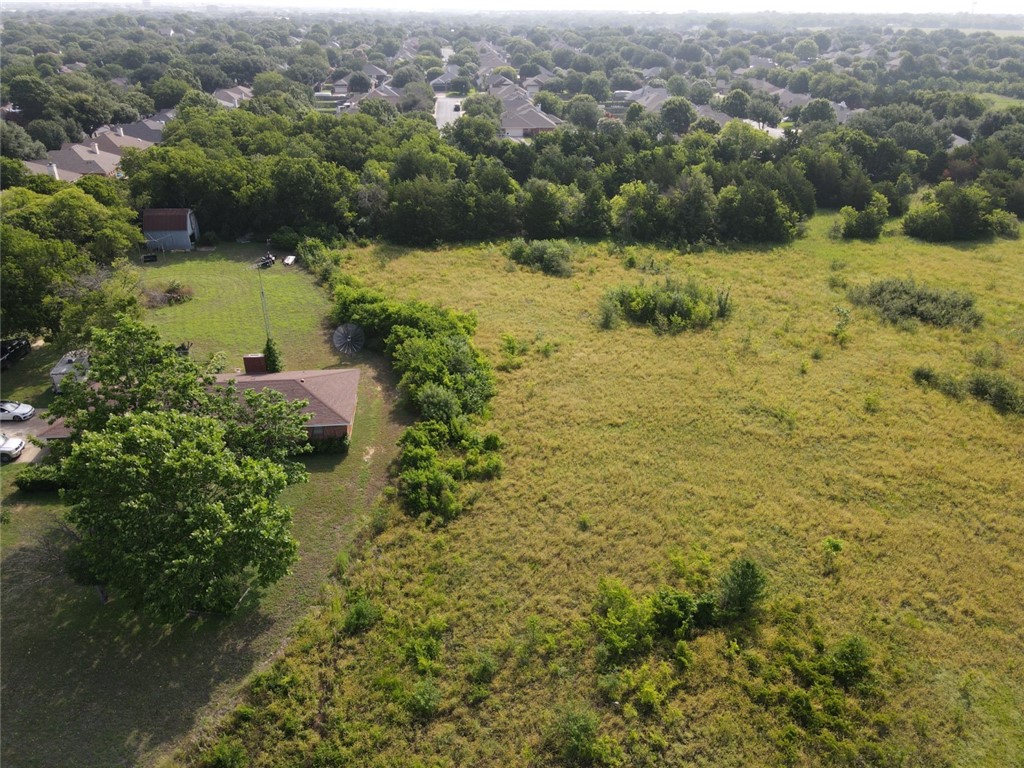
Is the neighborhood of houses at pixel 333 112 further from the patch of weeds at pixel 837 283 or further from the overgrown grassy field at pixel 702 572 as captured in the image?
the patch of weeds at pixel 837 283

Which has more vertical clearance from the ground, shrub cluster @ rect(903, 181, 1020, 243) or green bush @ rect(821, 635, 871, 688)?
shrub cluster @ rect(903, 181, 1020, 243)

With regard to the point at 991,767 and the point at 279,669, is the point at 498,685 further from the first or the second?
the point at 991,767

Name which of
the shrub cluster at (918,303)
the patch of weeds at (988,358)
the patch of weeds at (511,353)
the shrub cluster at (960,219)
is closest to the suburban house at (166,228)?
the patch of weeds at (511,353)

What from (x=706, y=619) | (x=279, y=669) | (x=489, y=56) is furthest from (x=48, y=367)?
(x=489, y=56)

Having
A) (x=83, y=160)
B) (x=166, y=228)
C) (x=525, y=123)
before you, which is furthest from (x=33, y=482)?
(x=525, y=123)

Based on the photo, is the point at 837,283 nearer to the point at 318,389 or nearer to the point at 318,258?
the point at 318,389

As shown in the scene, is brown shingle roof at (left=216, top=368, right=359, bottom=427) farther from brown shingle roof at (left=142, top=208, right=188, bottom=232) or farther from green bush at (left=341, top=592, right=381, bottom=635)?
brown shingle roof at (left=142, top=208, right=188, bottom=232)

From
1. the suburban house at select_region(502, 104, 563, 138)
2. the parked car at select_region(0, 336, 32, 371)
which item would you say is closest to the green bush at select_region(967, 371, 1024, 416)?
the parked car at select_region(0, 336, 32, 371)
